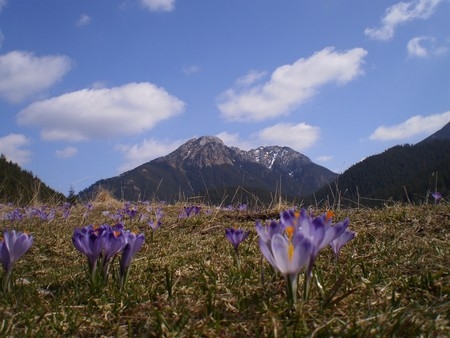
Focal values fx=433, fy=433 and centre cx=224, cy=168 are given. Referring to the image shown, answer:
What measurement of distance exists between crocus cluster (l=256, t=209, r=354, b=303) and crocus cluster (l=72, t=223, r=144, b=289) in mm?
802

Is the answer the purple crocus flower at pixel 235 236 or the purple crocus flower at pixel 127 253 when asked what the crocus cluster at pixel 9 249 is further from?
the purple crocus flower at pixel 235 236

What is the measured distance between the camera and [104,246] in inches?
87.6

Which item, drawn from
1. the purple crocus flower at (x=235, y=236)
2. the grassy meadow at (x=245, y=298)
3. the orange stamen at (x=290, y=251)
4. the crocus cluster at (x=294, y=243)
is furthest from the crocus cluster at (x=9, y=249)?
the orange stamen at (x=290, y=251)

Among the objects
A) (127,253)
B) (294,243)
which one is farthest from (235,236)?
(294,243)

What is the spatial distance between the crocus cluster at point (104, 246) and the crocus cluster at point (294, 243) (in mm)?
802

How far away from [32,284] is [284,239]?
1.68 m

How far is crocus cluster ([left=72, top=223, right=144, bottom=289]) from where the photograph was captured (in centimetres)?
218

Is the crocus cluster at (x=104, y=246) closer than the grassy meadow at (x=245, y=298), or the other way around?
the grassy meadow at (x=245, y=298)

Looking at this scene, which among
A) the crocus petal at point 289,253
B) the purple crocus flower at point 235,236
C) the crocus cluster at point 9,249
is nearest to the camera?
the crocus petal at point 289,253

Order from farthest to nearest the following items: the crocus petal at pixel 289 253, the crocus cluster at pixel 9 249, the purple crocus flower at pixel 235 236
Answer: the purple crocus flower at pixel 235 236, the crocus cluster at pixel 9 249, the crocus petal at pixel 289 253

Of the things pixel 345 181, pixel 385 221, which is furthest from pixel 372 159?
pixel 385 221

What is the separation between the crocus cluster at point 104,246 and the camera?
2178 millimetres

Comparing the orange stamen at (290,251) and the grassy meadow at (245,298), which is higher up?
the orange stamen at (290,251)

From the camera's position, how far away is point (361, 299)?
176 centimetres
